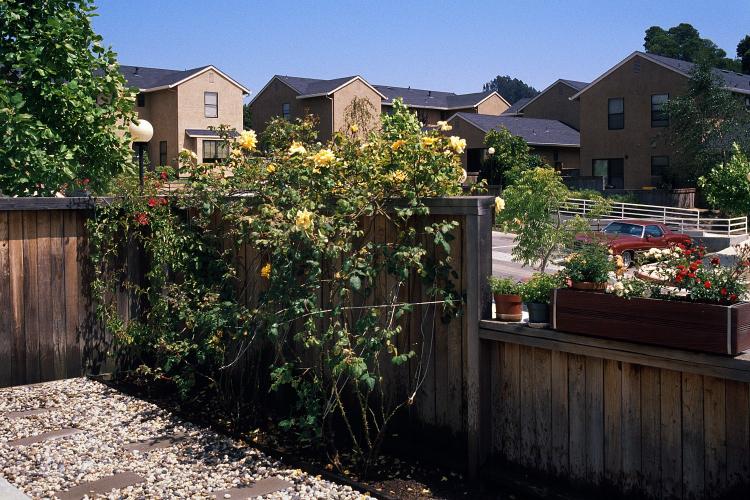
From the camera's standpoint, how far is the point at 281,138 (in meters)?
6.53

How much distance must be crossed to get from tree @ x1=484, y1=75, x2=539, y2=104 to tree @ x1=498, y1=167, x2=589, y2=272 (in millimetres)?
136790

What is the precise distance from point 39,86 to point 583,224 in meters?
6.01

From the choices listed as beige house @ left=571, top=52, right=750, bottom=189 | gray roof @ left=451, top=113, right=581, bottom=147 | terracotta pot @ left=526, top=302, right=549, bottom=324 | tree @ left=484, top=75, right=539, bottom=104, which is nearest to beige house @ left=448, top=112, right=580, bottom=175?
gray roof @ left=451, top=113, right=581, bottom=147

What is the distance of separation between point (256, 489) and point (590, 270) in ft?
7.78

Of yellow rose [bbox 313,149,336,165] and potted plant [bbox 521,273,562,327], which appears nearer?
potted plant [bbox 521,273,562,327]

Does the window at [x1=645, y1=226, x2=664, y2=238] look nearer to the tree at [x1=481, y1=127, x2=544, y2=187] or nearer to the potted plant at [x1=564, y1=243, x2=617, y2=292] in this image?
the tree at [x1=481, y1=127, x2=544, y2=187]

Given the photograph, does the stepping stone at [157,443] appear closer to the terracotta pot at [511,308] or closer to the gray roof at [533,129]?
the terracotta pot at [511,308]

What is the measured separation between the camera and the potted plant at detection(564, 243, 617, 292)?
4547 millimetres

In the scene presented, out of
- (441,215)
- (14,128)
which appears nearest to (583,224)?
(441,215)

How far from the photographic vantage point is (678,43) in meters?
84.6

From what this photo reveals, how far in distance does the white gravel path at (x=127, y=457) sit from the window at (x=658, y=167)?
34536 millimetres

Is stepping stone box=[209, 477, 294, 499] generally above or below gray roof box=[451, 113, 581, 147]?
below

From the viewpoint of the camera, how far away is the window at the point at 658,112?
123 feet

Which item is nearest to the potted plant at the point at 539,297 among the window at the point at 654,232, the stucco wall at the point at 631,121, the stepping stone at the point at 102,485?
the stepping stone at the point at 102,485
